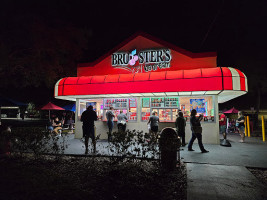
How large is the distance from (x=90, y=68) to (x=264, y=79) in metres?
24.1

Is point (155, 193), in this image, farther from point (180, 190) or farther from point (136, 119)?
point (136, 119)

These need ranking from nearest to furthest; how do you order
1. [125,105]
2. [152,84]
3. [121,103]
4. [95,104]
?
[152,84] < [125,105] < [121,103] < [95,104]

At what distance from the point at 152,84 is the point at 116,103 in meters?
3.42

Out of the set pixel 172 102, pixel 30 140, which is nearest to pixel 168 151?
pixel 30 140

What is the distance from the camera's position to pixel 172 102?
1187 centimetres

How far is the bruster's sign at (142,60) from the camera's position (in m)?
11.8

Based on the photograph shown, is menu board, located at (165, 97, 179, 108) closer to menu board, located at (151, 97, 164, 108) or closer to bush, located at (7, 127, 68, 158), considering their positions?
menu board, located at (151, 97, 164, 108)

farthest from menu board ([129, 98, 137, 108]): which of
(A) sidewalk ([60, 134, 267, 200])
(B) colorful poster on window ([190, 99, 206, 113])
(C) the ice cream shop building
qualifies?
(A) sidewalk ([60, 134, 267, 200])

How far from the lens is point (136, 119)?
12062 millimetres

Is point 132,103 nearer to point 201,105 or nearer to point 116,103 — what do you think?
point 116,103

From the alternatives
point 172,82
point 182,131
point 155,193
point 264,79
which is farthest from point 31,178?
point 264,79

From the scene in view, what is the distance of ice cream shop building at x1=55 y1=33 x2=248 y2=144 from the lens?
9945mm

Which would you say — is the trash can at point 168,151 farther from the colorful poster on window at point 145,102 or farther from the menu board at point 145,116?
the colorful poster on window at point 145,102

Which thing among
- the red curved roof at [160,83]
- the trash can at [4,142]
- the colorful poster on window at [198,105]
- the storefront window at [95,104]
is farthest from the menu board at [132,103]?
the trash can at [4,142]
